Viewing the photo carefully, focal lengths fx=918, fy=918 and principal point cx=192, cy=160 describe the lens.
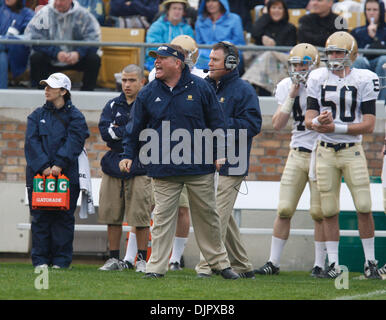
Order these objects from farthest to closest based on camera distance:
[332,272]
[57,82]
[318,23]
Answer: [318,23] → [57,82] → [332,272]

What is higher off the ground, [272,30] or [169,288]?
[272,30]

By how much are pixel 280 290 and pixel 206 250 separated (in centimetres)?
79

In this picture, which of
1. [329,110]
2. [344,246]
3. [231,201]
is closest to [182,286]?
[231,201]

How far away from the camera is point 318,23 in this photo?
11.8 metres

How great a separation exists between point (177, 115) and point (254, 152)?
3.90m

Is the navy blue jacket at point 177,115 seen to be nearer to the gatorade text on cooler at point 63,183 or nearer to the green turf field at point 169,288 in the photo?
the green turf field at point 169,288

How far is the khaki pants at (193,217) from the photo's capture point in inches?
295

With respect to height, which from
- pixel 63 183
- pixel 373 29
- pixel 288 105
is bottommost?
pixel 63 183

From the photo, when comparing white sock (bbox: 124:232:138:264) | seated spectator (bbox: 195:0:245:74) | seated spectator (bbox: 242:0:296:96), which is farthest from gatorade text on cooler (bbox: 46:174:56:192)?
seated spectator (bbox: 195:0:245:74)

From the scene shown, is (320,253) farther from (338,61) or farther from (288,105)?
(338,61)

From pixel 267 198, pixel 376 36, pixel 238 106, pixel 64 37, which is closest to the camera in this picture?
pixel 238 106

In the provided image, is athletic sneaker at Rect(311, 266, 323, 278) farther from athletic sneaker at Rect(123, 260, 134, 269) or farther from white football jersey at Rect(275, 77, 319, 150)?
athletic sneaker at Rect(123, 260, 134, 269)

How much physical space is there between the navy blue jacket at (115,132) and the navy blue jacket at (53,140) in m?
0.24

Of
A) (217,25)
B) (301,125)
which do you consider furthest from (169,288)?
(217,25)
